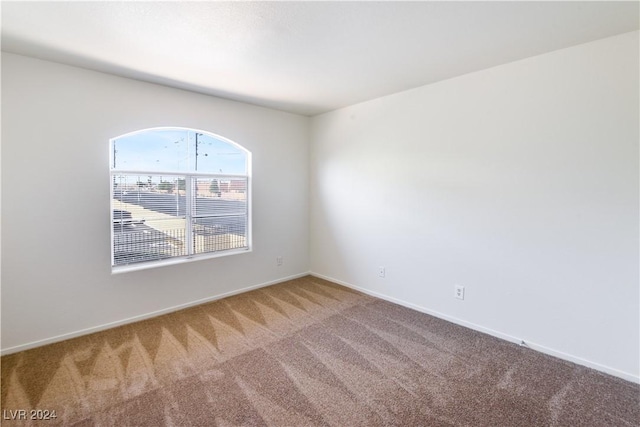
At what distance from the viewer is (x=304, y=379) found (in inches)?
84.5

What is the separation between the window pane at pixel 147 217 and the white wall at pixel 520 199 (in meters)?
2.21

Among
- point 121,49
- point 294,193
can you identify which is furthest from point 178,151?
point 294,193

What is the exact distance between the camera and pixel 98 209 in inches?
111

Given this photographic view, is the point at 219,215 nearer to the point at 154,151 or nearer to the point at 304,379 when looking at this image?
the point at 154,151

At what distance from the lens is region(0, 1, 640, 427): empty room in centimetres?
192

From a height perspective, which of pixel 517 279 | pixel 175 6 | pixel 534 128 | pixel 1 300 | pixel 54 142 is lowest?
pixel 1 300

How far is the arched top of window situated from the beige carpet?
164 centimetres

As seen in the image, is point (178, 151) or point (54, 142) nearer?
point (54, 142)

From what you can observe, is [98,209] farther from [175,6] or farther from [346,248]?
[346,248]

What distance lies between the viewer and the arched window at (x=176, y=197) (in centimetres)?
302

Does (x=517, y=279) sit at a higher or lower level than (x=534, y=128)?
lower

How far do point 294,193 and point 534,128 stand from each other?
9.56ft

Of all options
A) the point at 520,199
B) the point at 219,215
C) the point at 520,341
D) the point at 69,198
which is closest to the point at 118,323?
the point at 69,198

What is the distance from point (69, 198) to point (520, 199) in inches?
156
